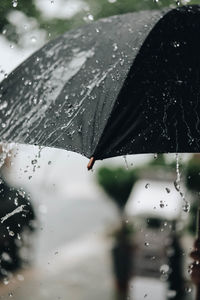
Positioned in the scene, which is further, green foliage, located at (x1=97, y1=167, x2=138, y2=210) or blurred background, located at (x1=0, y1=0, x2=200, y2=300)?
green foliage, located at (x1=97, y1=167, x2=138, y2=210)

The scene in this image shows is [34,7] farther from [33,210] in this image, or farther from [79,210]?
[79,210]

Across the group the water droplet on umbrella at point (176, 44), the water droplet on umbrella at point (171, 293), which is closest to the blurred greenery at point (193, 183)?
the water droplet on umbrella at point (171, 293)

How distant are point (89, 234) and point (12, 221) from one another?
3.38 meters

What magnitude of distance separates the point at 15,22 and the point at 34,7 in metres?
0.36

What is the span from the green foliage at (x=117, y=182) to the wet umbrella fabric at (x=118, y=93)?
7511 mm

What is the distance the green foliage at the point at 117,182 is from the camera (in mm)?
10000

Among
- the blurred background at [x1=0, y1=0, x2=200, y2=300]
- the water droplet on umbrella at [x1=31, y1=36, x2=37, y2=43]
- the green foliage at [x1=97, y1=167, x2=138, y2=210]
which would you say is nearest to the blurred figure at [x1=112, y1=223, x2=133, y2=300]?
the blurred background at [x1=0, y1=0, x2=200, y2=300]

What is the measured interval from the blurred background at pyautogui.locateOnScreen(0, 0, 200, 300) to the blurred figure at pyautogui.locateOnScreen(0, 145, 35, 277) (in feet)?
0.04

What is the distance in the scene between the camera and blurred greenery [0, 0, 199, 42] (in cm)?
719

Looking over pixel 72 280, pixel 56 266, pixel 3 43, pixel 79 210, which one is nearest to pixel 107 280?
pixel 72 280

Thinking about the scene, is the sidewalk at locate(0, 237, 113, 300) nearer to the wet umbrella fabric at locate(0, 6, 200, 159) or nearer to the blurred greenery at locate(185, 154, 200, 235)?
the blurred greenery at locate(185, 154, 200, 235)

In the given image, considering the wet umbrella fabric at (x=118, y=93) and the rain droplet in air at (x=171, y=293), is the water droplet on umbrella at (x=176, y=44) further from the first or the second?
the rain droplet in air at (x=171, y=293)

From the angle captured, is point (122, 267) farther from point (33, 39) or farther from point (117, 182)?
point (117, 182)

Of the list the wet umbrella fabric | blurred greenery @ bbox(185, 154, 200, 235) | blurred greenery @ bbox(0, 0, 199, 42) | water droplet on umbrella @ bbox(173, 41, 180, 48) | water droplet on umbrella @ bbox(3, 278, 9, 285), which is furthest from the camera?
blurred greenery @ bbox(185, 154, 200, 235)
